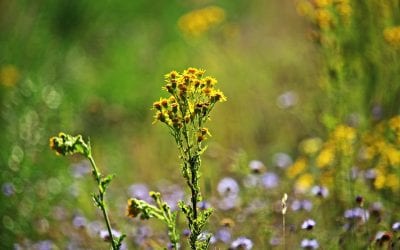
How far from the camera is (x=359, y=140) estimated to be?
11.5ft

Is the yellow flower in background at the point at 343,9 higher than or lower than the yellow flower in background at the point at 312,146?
higher

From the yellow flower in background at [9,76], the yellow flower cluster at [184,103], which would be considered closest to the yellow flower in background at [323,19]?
the yellow flower cluster at [184,103]

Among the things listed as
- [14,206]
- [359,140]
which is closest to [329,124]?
[359,140]

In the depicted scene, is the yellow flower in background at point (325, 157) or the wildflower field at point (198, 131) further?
the yellow flower in background at point (325, 157)

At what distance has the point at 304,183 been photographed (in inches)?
144

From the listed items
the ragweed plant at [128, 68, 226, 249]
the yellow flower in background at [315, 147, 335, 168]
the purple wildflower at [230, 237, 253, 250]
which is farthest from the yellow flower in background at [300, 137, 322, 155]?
the ragweed plant at [128, 68, 226, 249]

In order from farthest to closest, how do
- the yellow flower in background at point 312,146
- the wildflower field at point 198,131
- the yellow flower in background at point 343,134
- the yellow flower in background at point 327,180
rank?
the yellow flower in background at point 312,146
the yellow flower in background at point 327,180
the yellow flower in background at point 343,134
the wildflower field at point 198,131

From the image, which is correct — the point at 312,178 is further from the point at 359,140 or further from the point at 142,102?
the point at 142,102

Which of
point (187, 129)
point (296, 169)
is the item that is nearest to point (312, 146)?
point (296, 169)

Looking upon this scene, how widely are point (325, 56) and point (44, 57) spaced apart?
8.53 ft

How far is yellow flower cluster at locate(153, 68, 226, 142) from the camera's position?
2326 millimetres

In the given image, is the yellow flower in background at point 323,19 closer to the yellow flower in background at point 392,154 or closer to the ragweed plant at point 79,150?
the yellow flower in background at point 392,154

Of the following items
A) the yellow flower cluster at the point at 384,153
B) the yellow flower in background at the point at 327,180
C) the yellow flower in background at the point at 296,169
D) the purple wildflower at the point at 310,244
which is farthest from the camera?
the yellow flower in background at the point at 296,169

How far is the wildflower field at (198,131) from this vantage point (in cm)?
284
